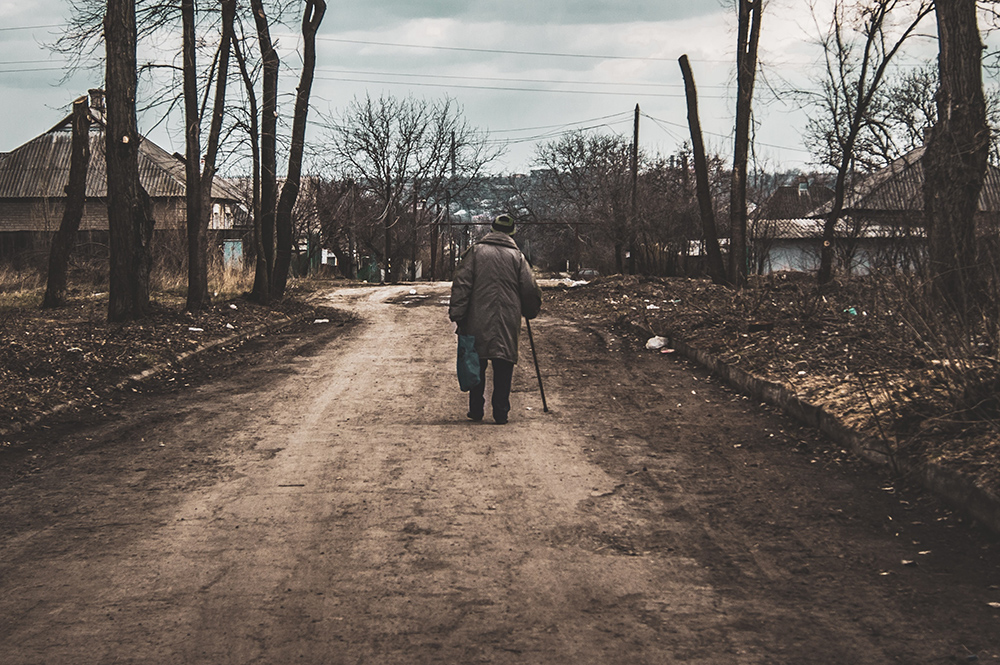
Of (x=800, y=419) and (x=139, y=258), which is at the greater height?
(x=139, y=258)

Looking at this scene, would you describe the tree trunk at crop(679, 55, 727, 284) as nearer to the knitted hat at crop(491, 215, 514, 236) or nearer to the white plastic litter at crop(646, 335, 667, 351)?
the white plastic litter at crop(646, 335, 667, 351)

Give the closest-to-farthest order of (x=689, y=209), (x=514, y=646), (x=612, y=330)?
(x=514, y=646) → (x=612, y=330) → (x=689, y=209)

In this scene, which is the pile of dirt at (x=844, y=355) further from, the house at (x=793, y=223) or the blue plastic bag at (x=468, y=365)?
the house at (x=793, y=223)

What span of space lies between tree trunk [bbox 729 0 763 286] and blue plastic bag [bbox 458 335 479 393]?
14469 millimetres

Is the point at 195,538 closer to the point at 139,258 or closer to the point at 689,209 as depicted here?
the point at 139,258

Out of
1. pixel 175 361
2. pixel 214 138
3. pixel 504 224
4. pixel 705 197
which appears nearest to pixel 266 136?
pixel 214 138

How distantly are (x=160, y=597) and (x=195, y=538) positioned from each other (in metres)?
0.88

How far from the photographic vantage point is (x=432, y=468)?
6477mm

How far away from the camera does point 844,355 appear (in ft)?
31.5

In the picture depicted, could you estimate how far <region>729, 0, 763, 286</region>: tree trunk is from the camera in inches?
834

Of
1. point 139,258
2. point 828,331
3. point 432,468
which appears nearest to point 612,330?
point 828,331

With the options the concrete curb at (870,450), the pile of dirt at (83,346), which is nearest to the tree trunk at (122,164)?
the pile of dirt at (83,346)

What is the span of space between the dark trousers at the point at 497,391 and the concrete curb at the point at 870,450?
2565 mm

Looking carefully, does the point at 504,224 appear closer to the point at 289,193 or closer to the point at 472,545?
the point at 472,545
